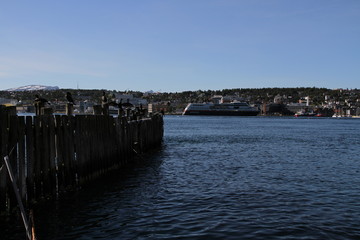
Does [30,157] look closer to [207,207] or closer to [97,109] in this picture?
[207,207]

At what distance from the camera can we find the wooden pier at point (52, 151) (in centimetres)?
1062

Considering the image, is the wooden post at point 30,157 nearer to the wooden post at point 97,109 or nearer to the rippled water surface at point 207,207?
the rippled water surface at point 207,207

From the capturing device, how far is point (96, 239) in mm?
10125

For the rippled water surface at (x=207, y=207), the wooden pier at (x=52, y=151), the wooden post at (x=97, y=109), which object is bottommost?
the rippled water surface at (x=207, y=207)

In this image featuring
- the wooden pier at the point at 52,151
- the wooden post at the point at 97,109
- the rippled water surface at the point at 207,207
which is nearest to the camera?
the wooden pier at the point at 52,151

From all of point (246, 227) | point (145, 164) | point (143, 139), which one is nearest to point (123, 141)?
point (145, 164)

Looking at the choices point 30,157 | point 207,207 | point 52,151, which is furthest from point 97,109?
point 207,207

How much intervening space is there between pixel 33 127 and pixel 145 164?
520 inches

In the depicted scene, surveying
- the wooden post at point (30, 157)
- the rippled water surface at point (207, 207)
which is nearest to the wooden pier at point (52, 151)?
the wooden post at point (30, 157)

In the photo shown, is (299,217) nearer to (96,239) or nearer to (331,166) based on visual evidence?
(96,239)

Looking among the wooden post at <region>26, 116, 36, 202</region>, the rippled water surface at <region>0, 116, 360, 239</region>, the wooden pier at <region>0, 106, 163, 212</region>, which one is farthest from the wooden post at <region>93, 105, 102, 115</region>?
the wooden post at <region>26, 116, 36, 202</region>

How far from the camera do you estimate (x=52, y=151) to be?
41.5 ft

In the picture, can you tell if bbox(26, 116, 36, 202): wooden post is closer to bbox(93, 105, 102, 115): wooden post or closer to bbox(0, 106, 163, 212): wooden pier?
bbox(0, 106, 163, 212): wooden pier

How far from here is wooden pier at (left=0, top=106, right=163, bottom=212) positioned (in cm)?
1062
